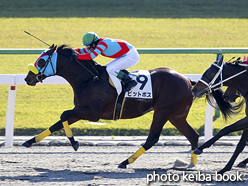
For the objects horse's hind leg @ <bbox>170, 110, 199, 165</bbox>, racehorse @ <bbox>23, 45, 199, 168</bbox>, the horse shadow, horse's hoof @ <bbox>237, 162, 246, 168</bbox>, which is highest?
racehorse @ <bbox>23, 45, 199, 168</bbox>

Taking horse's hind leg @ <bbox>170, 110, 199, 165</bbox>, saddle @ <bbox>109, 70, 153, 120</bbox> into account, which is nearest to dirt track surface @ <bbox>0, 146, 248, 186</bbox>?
horse's hind leg @ <bbox>170, 110, 199, 165</bbox>

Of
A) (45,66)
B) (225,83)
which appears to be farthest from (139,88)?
(45,66)

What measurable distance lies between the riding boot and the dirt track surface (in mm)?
1017

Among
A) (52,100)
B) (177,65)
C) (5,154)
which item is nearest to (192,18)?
(177,65)

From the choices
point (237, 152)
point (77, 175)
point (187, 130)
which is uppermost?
point (187, 130)

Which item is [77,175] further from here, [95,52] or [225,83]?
[225,83]

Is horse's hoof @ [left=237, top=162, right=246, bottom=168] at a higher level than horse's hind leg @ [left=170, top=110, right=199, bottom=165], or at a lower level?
lower

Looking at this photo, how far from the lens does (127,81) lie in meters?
5.38

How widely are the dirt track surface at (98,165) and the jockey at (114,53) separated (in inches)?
42.2

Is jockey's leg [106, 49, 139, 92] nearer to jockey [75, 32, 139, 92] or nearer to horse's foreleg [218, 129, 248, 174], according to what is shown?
jockey [75, 32, 139, 92]

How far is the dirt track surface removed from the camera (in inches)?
180

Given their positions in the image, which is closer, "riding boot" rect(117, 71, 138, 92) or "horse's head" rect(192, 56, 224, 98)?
"horse's head" rect(192, 56, 224, 98)

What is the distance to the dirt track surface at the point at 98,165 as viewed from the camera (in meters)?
4.57

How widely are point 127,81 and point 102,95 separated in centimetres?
37
